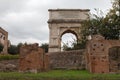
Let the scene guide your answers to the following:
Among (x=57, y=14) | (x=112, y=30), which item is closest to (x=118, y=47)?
(x=112, y=30)

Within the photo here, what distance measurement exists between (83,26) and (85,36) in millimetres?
1160

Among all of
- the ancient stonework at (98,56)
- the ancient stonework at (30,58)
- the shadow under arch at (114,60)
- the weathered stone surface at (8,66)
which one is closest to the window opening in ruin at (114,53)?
the shadow under arch at (114,60)

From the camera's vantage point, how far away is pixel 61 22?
45.2m

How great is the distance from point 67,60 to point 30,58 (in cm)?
600

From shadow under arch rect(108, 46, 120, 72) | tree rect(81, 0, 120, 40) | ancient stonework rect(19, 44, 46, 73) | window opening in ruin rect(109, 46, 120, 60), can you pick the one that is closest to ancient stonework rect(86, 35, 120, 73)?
shadow under arch rect(108, 46, 120, 72)

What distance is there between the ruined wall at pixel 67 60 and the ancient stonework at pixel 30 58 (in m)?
4.01

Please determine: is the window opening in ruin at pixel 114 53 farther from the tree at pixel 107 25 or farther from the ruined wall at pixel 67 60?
the tree at pixel 107 25

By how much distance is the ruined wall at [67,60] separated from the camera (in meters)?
32.4

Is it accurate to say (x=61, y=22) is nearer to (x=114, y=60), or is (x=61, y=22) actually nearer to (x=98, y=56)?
(x=114, y=60)

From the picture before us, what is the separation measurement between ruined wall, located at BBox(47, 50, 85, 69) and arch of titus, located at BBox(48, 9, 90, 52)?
436 inches

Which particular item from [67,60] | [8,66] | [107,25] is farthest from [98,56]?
[107,25]

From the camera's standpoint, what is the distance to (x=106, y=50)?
27.6 m

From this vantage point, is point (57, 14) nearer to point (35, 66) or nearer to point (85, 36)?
point (85, 36)

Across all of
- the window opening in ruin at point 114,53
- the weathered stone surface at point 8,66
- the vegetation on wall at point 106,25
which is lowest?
the weathered stone surface at point 8,66
